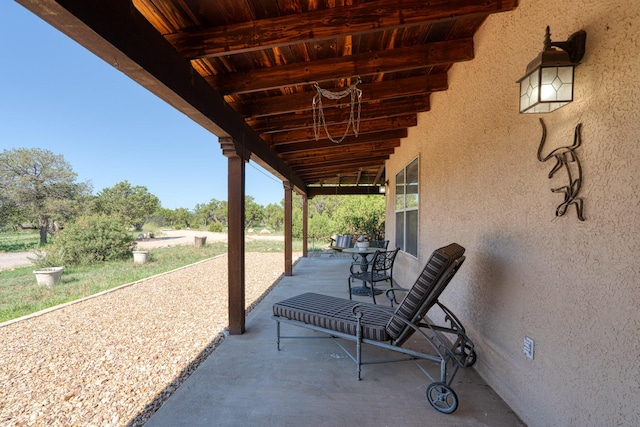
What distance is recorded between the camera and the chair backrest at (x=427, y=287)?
6.41 ft

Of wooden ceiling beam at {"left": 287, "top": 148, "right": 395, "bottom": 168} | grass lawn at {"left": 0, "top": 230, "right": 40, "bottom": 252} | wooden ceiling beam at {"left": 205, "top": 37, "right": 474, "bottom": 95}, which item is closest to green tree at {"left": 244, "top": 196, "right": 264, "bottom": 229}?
grass lawn at {"left": 0, "top": 230, "right": 40, "bottom": 252}

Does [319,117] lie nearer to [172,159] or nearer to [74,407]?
[74,407]

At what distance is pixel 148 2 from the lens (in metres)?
1.70

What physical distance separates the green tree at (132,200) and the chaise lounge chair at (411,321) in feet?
79.9

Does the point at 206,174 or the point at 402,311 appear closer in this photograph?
the point at 402,311

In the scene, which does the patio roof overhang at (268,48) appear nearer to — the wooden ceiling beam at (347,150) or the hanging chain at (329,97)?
the hanging chain at (329,97)

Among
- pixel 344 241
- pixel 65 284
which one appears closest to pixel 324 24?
pixel 344 241

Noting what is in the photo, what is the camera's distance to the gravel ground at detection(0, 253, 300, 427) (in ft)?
6.82

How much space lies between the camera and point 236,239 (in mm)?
3326

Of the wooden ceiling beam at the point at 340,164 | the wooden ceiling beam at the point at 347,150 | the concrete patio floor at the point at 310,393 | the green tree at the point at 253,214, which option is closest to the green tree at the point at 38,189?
the green tree at the point at 253,214

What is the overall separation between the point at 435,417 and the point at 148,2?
126 inches

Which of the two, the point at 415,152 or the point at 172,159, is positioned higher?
the point at 172,159

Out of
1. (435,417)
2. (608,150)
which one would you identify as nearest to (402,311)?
(435,417)

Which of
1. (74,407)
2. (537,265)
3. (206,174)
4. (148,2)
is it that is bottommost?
(74,407)
